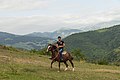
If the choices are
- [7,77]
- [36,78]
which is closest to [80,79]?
[36,78]

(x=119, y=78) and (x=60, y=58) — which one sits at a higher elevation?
(x=60, y=58)

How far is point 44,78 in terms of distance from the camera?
91.9ft

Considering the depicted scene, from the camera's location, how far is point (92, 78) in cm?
3219

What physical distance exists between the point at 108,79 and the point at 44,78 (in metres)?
8.14

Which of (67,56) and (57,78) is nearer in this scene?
(57,78)

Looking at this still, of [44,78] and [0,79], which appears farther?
[44,78]

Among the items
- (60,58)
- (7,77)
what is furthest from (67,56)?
(7,77)

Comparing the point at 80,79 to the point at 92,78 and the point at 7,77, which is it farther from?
the point at 7,77

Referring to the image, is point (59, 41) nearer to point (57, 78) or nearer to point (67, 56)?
point (67, 56)

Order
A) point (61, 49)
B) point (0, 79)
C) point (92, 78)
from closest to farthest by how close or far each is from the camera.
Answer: point (0, 79), point (92, 78), point (61, 49)

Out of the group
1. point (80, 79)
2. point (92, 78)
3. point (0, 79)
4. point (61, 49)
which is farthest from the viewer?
point (61, 49)

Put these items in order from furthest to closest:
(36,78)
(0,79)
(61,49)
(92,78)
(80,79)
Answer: (61,49) < (92,78) < (80,79) < (36,78) < (0,79)

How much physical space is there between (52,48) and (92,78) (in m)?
5.97

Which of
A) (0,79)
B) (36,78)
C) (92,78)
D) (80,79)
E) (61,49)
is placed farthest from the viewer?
(61,49)
